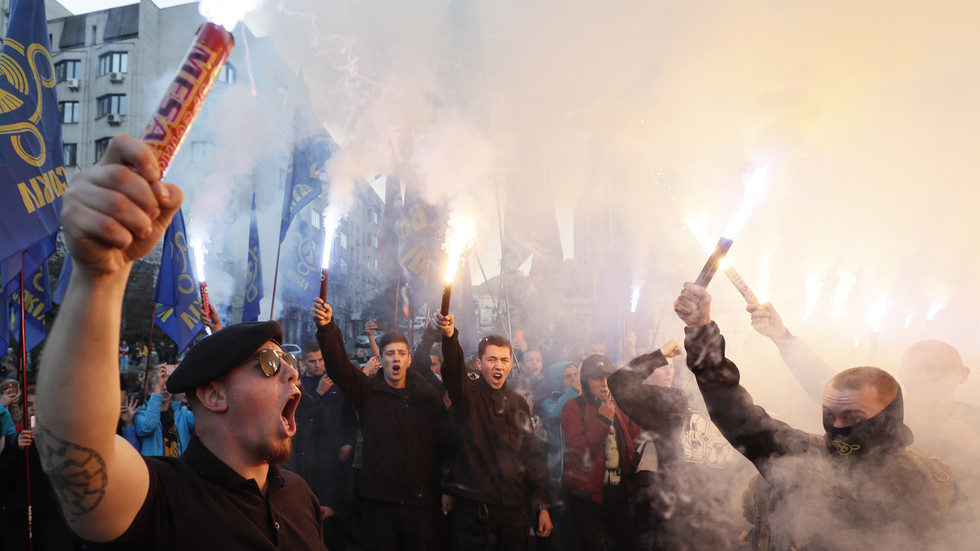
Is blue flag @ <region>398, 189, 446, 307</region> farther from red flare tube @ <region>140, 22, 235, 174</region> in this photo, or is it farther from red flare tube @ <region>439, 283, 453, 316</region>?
red flare tube @ <region>140, 22, 235, 174</region>

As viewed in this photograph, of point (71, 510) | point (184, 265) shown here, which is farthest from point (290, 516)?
point (184, 265)

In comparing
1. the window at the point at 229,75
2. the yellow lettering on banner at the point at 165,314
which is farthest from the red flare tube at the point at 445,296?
the window at the point at 229,75

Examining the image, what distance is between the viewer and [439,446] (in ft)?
15.6

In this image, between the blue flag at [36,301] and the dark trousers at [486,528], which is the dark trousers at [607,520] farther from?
the blue flag at [36,301]

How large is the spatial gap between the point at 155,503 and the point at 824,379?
10.6ft

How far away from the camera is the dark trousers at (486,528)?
4.30 metres

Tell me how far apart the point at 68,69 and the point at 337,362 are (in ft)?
125

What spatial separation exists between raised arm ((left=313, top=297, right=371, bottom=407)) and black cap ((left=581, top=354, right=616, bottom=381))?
193 centimetres

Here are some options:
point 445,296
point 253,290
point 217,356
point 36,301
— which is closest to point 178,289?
point 253,290

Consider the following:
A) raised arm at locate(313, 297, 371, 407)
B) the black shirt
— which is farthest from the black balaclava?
raised arm at locate(313, 297, 371, 407)

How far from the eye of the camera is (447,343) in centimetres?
414

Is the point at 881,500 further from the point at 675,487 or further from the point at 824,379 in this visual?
the point at 675,487

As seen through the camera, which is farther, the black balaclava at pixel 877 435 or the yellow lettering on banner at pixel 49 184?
the yellow lettering on banner at pixel 49 184

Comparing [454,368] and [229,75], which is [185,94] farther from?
[229,75]
